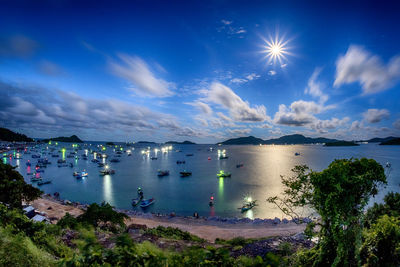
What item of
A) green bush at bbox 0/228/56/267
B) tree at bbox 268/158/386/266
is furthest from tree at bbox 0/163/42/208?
tree at bbox 268/158/386/266

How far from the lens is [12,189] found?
49.3 feet

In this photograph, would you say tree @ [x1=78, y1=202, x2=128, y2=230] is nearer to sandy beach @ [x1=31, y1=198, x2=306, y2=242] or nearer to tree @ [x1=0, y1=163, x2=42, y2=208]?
tree @ [x1=0, y1=163, x2=42, y2=208]

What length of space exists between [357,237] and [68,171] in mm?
76257

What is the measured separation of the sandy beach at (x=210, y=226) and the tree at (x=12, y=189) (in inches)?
213

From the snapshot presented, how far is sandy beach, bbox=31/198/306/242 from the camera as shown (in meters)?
20.9

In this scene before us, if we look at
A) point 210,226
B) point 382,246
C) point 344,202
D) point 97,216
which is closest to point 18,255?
point 344,202

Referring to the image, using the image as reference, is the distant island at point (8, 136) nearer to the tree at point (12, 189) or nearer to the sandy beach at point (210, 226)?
the sandy beach at point (210, 226)

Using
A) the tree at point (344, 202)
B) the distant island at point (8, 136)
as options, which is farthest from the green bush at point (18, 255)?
the distant island at point (8, 136)

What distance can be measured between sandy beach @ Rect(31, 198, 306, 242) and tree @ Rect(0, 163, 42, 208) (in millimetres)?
5412

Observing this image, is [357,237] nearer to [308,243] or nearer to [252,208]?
[308,243]

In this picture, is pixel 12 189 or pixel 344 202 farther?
pixel 12 189

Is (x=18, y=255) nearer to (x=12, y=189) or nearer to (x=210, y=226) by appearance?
(x=12, y=189)

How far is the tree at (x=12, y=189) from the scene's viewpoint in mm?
14691

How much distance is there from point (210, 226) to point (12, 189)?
2081cm
